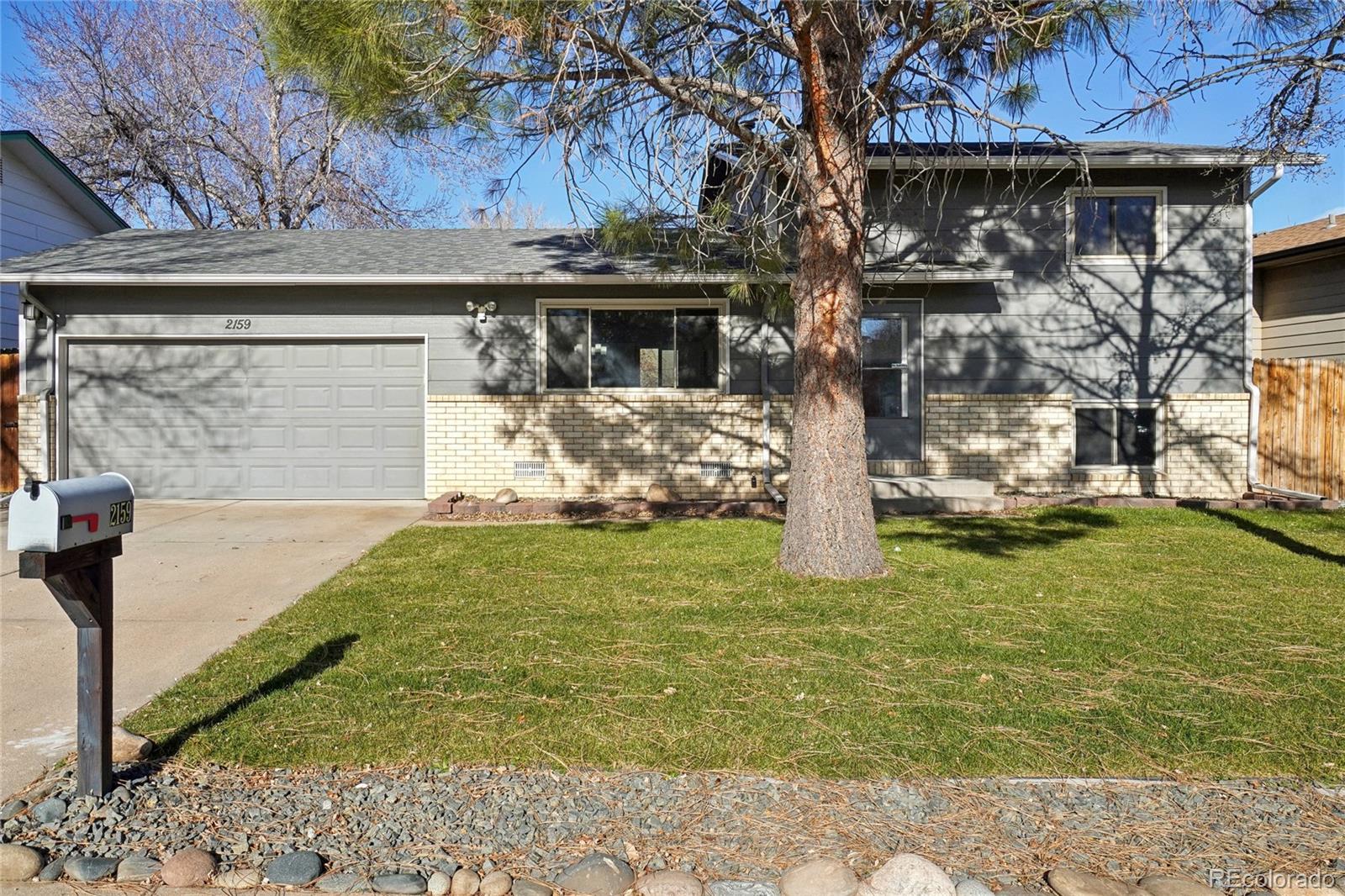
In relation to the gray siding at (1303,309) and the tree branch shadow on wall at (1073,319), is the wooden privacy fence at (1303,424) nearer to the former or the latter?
the tree branch shadow on wall at (1073,319)

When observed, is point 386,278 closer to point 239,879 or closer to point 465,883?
point 239,879

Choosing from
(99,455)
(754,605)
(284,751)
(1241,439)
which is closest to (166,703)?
(284,751)

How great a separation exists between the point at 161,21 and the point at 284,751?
23.5m

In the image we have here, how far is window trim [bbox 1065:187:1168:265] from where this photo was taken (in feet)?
37.7

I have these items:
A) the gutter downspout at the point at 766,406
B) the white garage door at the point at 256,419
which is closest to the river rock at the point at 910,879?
the gutter downspout at the point at 766,406

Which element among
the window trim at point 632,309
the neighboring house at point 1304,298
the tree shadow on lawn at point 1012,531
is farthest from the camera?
the neighboring house at point 1304,298

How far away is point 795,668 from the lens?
4520mm

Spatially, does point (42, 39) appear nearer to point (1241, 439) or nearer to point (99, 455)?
point (99, 455)

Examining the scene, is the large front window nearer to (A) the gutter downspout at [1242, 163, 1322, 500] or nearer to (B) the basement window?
(B) the basement window

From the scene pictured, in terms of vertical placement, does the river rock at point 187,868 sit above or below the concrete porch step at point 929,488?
below

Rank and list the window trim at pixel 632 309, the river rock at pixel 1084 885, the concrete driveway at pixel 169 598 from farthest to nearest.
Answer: the window trim at pixel 632 309 < the concrete driveway at pixel 169 598 < the river rock at pixel 1084 885

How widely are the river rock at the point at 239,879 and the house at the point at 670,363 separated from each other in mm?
8668

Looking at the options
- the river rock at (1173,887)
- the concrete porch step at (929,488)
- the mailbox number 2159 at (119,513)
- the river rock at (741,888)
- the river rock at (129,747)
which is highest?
the mailbox number 2159 at (119,513)
